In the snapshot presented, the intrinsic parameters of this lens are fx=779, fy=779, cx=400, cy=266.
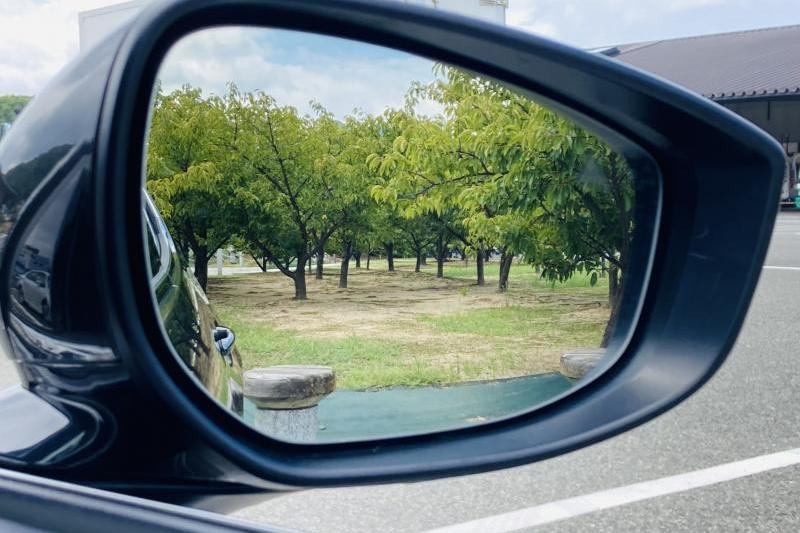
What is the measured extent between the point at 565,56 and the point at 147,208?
49 cm

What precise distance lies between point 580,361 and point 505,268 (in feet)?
0.56

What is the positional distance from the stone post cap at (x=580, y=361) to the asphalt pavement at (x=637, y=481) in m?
1.27

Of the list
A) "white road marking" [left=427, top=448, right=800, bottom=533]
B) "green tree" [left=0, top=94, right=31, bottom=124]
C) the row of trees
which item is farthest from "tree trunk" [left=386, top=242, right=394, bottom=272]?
"white road marking" [left=427, top=448, right=800, bottom=533]

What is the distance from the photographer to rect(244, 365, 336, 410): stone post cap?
0.88 metres

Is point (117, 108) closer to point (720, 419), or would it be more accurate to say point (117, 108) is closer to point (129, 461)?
point (129, 461)

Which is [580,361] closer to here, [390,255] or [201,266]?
[390,255]

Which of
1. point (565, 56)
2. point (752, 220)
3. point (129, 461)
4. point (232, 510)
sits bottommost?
point (232, 510)

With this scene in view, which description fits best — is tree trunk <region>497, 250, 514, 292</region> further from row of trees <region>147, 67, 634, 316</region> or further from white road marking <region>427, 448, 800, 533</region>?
white road marking <region>427, 448, 800, 533</region>

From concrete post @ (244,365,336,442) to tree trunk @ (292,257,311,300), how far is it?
0.09 metres

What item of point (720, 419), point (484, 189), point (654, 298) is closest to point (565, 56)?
point (484, 189)

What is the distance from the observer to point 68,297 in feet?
2.39

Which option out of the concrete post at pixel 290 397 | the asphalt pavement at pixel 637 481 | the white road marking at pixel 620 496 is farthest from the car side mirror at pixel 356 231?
the white road marking at pixel 620 496

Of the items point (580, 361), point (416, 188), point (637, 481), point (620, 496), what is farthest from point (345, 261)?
point (637, 481)

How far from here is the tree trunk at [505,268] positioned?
110 cm
